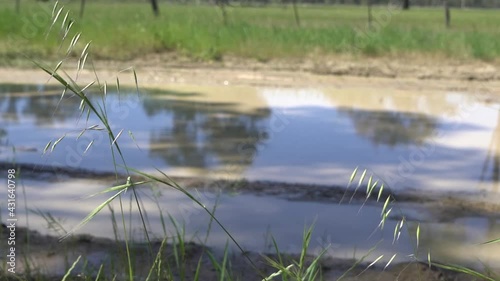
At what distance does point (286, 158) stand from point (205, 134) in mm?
1037

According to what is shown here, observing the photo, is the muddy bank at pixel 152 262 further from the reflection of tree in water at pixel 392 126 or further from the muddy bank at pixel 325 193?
the reflection of tree in water at pixel 392 126

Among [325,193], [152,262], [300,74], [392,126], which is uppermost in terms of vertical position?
[152,262]

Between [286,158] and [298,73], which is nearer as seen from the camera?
[286,158]

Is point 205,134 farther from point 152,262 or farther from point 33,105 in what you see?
point 152,262

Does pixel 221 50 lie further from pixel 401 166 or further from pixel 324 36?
pixel 401 166

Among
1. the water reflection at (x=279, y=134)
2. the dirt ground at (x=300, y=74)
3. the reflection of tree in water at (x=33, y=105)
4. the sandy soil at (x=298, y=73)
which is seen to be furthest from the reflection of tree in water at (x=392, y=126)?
the reflection of tree in water at (x=33, y=105)

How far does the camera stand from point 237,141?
606cm

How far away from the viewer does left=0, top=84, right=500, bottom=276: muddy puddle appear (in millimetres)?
3693

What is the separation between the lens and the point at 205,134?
20.8ft

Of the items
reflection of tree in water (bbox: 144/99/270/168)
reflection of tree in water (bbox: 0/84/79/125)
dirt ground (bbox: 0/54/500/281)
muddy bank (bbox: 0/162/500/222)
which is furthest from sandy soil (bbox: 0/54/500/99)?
muddy bank (bbox: 0/162/500/222)

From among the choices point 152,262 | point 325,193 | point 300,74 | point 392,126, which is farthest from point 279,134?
point 300,74

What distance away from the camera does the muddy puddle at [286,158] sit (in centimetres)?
369

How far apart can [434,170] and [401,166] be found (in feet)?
0.69

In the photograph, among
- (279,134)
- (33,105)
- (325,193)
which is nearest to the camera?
(325,193)
